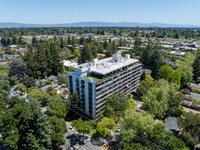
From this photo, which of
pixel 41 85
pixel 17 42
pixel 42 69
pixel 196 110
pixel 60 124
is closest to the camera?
pixel 60 124

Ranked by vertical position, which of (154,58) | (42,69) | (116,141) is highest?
(154,58)

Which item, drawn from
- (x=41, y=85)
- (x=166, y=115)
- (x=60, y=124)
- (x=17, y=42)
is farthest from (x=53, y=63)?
(x=17, y=42)

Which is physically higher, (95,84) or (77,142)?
(95,84)

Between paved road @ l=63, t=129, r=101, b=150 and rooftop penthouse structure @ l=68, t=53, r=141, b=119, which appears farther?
rooftop penthouse structure @ l=68, t=53, r=141, b=119

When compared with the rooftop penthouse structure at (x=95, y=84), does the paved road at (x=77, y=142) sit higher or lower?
lower

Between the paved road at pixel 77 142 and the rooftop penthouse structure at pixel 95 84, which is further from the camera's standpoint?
the rooftop penthouse structure at pixel 95 84

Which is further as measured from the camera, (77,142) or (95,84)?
(95,84)

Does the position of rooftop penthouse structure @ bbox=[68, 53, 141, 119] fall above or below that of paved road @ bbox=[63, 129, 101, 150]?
above

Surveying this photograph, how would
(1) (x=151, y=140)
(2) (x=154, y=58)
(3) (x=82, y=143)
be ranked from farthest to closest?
(2) (x=154, y=58) < (3) (x=82, y=143) < (1) (x=151, y=140)

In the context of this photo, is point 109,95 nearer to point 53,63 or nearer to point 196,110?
point 196,110

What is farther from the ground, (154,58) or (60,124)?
(154,58)

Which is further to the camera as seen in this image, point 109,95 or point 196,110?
point 196,110
